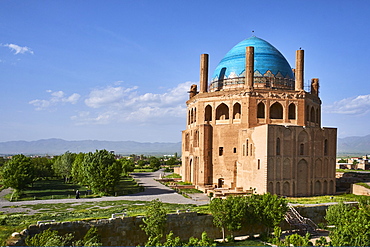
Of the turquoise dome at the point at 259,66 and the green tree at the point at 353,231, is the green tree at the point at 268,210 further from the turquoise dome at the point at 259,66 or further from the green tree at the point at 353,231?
the turquoise dome at the point at 259,66

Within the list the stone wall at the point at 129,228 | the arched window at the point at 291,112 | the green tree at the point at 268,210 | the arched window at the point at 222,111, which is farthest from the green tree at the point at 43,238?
the arched window at the point at 291,112

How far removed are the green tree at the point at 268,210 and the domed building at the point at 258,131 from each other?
9.77 m

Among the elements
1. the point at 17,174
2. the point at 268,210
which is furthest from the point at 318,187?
the point at 17,174

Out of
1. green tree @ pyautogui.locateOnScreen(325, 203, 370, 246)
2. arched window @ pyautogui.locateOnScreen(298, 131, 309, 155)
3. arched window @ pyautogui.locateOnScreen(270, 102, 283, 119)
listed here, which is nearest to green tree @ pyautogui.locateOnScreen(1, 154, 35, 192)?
arched window @ pyautogui.locateOnScreen(270, 102, 283, 119)

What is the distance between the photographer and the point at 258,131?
104ft

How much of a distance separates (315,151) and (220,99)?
39.6 ft

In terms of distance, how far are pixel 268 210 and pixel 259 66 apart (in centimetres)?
2272

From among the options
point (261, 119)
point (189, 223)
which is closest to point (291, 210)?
point (189, 223)

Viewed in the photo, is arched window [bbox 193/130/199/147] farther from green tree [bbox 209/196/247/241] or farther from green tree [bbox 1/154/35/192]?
green tree [bbox 209/196/247/241]

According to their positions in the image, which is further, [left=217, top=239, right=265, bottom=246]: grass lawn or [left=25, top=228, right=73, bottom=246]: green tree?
[left=217, top=239, right=265, bottom=246]: grass lawn

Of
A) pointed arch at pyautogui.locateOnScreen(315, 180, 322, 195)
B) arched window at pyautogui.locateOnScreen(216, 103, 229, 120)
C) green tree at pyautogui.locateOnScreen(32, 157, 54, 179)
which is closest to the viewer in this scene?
pointed arch at pyautogui.locateOnScreen(315, 180, 322, 195)

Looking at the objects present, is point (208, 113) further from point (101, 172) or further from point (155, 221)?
point (155, 221)

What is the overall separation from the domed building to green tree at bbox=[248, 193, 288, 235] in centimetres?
977

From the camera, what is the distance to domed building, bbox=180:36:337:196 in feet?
101
